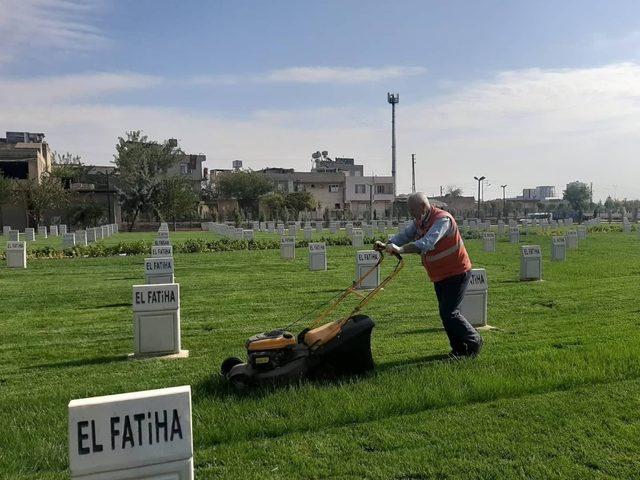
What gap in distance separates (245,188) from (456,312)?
73116 millimetres

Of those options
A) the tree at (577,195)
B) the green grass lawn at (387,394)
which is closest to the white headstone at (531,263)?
the green grass lawn at (387,394)

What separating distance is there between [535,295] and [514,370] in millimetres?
6362

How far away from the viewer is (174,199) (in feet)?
201

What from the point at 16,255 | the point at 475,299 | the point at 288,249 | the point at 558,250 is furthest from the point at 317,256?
the point at 16,255

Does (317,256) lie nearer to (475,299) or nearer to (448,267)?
(475,299)

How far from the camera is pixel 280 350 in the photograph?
5.44m

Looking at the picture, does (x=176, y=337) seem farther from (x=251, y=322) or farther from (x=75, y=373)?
(x=251, y=322)

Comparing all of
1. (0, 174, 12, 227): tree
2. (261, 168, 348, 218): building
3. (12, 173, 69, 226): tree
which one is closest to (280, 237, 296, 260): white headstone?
(12, 173, 69, 226): tree

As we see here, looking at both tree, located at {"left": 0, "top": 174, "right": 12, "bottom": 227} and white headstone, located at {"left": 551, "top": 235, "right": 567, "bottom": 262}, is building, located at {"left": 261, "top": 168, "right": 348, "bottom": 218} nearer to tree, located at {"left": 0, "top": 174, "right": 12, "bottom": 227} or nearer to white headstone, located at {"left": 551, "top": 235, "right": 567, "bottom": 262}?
tree, located at {"left": 0, "top": 174, "right": 12, "bottom": 227}

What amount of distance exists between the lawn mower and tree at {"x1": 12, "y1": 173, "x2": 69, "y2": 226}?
5384 cm

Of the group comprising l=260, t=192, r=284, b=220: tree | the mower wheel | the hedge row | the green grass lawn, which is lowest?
the green grass lawn

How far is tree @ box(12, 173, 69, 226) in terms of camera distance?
176 feet

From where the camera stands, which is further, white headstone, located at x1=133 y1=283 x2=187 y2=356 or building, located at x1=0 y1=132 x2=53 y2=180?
building, located at x1=0 y1=132 x2=53 y2=180

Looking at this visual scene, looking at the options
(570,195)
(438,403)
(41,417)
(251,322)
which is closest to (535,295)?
(251,322)
